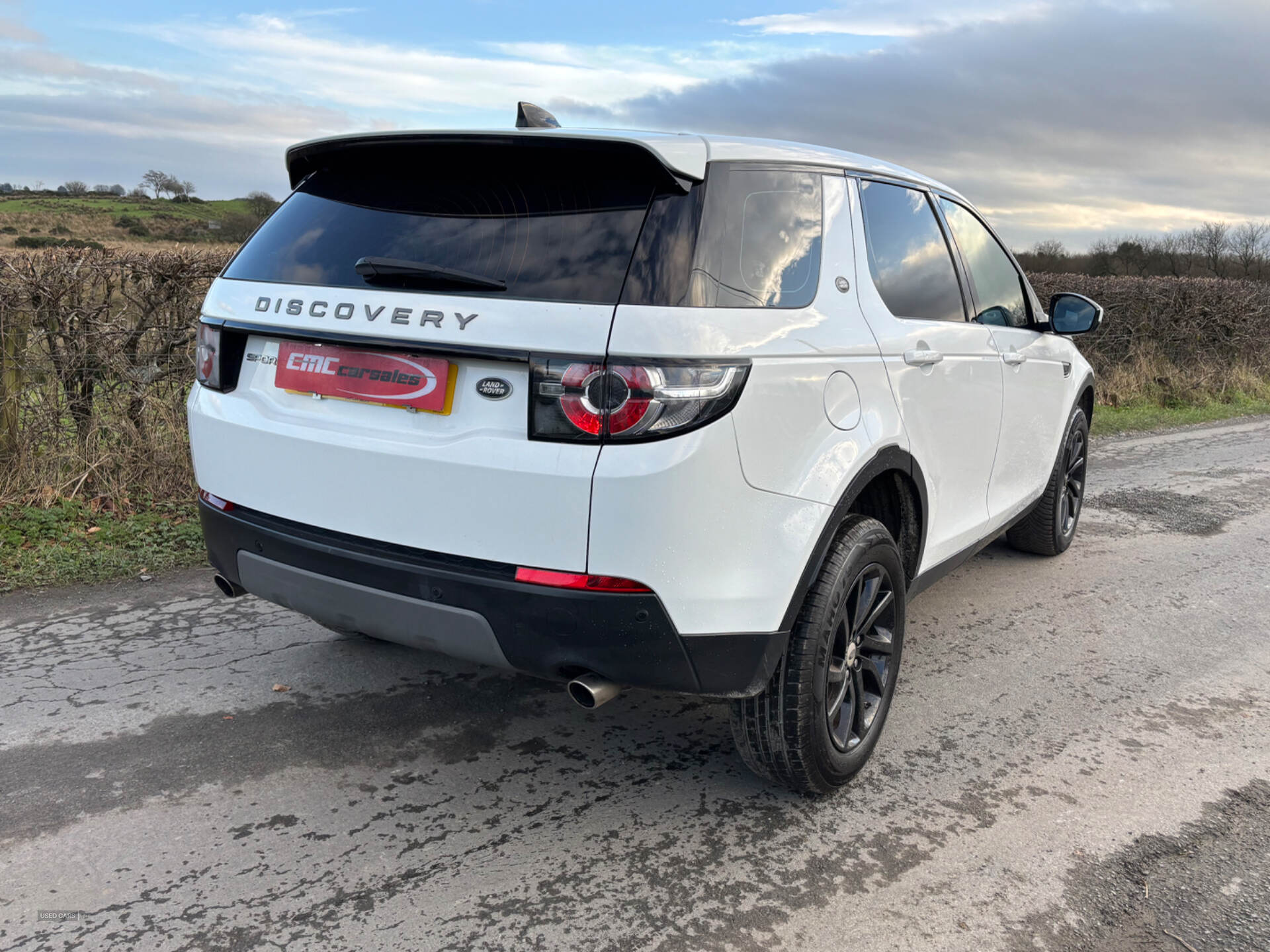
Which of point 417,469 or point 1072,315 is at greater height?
point 1072,315

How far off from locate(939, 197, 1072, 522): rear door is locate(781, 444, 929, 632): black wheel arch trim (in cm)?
101

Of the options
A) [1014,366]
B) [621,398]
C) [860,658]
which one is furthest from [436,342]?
[1014,366]

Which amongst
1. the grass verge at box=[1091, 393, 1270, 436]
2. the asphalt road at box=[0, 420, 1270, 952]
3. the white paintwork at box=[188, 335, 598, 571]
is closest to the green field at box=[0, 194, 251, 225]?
the asphalt road at box=[0, 420, 1270, 952]

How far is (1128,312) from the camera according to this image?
14.1 m

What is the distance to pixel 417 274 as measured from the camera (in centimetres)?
245

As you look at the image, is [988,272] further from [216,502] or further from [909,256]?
[216,502]

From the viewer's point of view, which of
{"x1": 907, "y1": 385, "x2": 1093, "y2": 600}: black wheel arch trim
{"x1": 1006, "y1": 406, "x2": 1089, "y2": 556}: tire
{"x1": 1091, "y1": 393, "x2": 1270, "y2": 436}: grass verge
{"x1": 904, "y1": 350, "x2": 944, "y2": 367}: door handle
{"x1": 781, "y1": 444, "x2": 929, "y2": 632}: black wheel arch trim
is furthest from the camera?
{"x1": 1091, "y1": 393, "x2": 1270, "y2": 436}: grass verge

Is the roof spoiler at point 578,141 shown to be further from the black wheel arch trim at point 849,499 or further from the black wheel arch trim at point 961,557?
the black wheel arch trim at point 961,557

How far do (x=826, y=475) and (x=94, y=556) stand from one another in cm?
405

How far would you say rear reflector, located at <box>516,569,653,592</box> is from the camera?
2252 mm

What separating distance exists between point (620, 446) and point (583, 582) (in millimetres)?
337

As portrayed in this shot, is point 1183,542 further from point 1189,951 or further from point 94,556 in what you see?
point 94,556

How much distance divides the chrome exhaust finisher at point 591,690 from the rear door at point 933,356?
130 cm

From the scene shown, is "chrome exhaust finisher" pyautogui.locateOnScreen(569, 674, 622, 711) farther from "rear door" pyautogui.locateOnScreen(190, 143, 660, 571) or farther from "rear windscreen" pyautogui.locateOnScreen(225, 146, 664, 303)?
"rear windscreen" pyautogui.locateOnScreen(225, 146, 664, 303)
